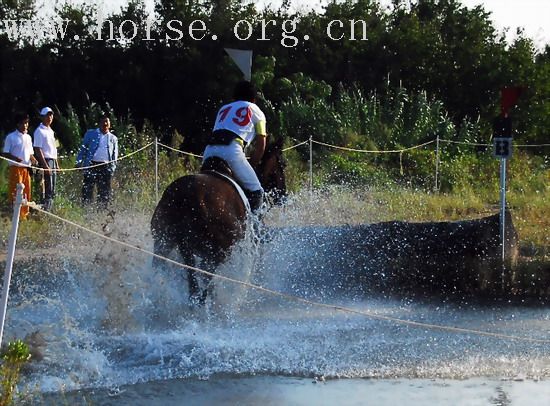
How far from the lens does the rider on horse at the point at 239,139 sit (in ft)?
33.2

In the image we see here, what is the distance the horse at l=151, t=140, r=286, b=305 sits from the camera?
955 cm

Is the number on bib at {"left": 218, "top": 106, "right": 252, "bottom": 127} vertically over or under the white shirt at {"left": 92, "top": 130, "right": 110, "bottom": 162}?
over

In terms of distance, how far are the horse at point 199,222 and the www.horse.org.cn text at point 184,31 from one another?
60.5ft

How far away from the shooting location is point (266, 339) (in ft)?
29.1

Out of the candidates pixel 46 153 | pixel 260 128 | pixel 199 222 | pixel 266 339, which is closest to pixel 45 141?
pixel 46 153

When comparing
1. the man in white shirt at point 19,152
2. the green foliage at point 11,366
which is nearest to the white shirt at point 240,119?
the green foliage at point 11,366

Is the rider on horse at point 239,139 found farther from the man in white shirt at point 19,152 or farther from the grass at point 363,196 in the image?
the man in white shirt at point 19,152

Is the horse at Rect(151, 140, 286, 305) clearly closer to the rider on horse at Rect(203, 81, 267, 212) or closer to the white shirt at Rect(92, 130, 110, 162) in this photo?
the rider on horse at Rect(203, 81, 267, 212)

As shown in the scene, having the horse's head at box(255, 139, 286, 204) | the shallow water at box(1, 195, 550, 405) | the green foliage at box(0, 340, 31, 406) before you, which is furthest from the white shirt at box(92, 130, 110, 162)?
the green foliage at box(0, 340, 31, 406)

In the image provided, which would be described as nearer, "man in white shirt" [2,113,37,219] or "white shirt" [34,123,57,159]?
"man in white shirt" [2,113,37,219]

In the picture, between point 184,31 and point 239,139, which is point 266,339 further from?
point 184,31

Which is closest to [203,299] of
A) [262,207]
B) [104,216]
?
[262,207]

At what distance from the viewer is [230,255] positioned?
32.6ft

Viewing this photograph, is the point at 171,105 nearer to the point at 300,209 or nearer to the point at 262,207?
the point at 300,209
